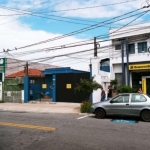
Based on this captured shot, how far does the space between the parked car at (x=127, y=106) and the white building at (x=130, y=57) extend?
730 centimetres

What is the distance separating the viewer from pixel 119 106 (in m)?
13.0

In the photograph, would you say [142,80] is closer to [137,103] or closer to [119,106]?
[119,106]

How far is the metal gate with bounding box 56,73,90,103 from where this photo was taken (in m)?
21.6

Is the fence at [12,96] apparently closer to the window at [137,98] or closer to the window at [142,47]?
the window at [142,47]

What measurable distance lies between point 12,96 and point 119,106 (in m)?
14.8

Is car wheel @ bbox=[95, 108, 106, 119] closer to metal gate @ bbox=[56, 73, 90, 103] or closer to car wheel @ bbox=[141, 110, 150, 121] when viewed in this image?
car wheel @ bbox=[141, 110, 150, 121]

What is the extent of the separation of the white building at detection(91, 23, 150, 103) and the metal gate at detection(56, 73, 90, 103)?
1980 millimetres

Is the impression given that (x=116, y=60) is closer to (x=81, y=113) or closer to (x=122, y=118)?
(x=81, y=113)

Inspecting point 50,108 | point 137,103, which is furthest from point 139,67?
point 137,103

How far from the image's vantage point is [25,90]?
24.1m

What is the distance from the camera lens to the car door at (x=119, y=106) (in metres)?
12.8

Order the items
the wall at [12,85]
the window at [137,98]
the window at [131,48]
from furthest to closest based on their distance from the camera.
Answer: the wall at [12,85] → the window at [131,48] → the window at [137,98]

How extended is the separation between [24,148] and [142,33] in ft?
60.3

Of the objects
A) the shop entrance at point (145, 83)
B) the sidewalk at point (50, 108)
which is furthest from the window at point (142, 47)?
the sidewalk at point (50, 108)
